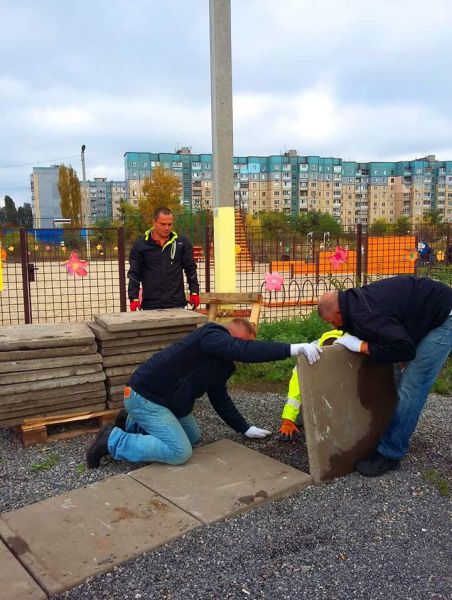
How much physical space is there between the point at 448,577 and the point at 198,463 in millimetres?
1827

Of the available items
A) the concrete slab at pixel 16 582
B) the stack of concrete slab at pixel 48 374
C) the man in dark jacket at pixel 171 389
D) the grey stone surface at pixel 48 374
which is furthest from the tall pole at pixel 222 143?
the concrete slab at pixel 16 582

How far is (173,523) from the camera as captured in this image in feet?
10.1

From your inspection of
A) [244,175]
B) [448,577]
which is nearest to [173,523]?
[448,577]

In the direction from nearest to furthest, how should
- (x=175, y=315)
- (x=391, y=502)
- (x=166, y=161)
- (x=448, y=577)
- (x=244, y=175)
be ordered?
(x=448, y=577), (x=391, y=502), (x=175, y=315), (x=166, y=161), (x=244, y=175)

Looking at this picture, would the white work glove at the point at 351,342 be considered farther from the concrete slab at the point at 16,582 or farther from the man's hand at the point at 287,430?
the concrete slab at the point at 16,582

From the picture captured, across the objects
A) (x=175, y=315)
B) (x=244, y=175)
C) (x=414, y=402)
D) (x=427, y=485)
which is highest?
(x=244, y=175)

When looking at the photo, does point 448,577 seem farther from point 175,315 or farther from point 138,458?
point 175,315

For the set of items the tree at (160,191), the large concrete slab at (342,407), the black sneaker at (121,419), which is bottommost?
the black sneaker at (121,419)

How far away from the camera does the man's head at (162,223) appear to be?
222 inches

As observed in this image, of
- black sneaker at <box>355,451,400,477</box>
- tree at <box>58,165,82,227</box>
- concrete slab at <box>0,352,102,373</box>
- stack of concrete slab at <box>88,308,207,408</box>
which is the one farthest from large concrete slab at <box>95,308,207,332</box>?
tree at <box>58,165,82,227</box>

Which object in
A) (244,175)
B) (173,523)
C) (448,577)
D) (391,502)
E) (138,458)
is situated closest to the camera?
(448,577)

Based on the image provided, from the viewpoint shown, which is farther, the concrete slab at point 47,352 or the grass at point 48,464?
the concrete slab at point 47,352

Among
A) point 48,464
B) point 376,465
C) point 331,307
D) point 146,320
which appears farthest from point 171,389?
point 376,465

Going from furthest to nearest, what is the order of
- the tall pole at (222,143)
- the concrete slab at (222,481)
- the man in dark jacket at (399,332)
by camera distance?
the tall pole at (222,143) < the man in dark jacket at (399,332) < the concrete slab at (222,481)
